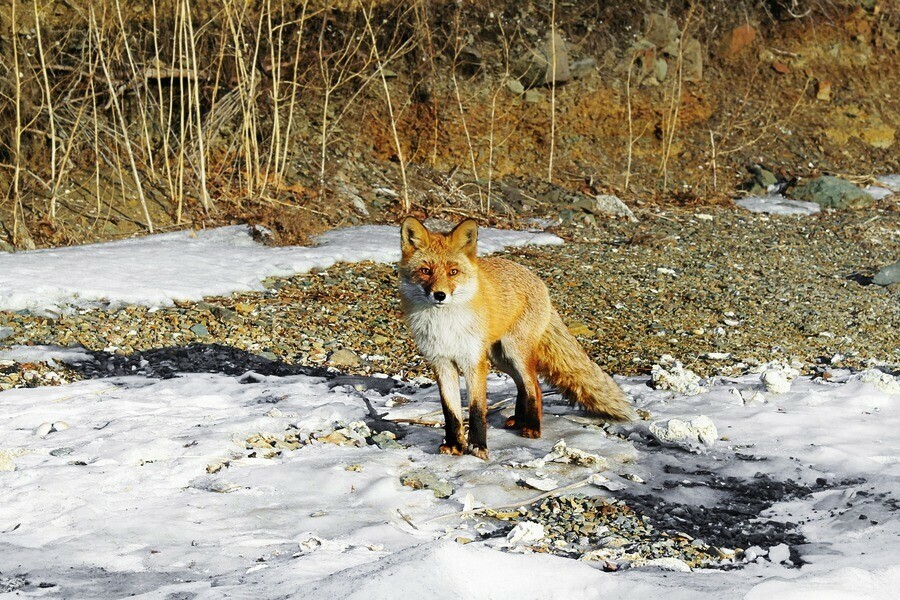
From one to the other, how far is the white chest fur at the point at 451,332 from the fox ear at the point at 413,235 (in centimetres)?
32

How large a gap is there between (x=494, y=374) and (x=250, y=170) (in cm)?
527

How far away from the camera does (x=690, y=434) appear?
4.83m

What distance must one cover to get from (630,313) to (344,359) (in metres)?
2.76

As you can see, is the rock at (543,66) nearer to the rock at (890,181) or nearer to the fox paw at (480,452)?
the rock at (890,181)

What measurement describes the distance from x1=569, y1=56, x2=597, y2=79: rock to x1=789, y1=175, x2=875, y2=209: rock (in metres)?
3.61

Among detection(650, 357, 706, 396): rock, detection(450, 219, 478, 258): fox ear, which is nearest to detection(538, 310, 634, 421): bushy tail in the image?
detection(650, 357, 706, 396): rock

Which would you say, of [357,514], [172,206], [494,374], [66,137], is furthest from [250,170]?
[357,514]

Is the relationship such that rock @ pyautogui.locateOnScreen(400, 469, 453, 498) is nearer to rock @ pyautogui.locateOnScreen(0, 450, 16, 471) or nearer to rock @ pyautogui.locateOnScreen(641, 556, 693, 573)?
rock @ pyautogui.locateOnScreen(641, 556, 693, 573)

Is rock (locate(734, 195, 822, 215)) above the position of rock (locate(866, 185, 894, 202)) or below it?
below

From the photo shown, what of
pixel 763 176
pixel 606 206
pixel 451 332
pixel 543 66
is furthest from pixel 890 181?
pixel 451 332

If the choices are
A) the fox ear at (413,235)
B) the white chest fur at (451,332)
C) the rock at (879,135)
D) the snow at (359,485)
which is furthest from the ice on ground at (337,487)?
the rock at (879,135)

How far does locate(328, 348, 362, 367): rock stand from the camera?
22.0ft

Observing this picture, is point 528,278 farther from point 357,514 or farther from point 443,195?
point 443,195

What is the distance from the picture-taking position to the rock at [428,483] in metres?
4.15
